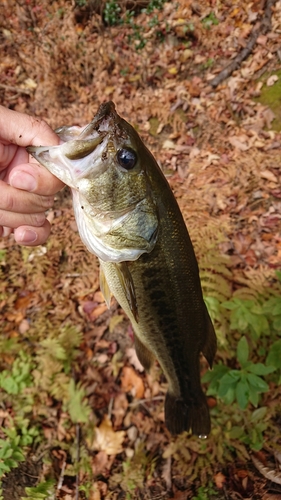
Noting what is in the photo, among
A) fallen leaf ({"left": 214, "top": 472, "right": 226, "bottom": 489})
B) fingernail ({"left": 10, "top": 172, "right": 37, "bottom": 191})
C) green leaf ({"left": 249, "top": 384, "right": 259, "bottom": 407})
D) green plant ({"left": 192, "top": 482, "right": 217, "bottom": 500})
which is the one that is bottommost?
green plant ({"left": 192, "top": 482, "right": 217, "bottom": 500})

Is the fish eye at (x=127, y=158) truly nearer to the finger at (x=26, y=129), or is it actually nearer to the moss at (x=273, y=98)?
the finger at (x=26, y=129)

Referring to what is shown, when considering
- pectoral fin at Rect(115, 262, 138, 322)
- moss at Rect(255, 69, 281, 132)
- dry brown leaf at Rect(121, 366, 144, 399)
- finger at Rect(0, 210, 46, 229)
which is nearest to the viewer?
pectoral fin at Rect(115, 262, 138, 322)

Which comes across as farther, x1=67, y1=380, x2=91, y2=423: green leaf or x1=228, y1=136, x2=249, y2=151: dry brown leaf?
x1=228, y1=136, x2=249, y2=151: dry brown leaf

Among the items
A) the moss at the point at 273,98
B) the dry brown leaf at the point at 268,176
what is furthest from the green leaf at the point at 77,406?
the moss at the point at 273,98

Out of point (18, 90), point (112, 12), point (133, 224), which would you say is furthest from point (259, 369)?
point (112, 12)

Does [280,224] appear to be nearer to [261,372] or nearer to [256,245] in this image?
[256,245]

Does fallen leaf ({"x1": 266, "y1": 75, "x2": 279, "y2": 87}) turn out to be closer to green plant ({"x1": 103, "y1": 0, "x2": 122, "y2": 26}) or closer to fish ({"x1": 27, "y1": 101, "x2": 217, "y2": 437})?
green plant ({"x1": 103, "y1": 0, "x2": 122, "y2": 26})

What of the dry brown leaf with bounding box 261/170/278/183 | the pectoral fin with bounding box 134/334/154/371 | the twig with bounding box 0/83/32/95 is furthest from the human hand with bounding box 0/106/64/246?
the twig with bounding box 0/83/32/95
